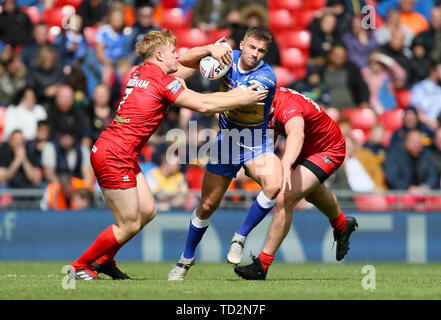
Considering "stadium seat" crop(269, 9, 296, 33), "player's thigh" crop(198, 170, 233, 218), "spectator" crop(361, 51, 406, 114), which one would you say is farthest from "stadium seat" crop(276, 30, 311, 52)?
"player's thigh" crop(198, 170, 233, 218)

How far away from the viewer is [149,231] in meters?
14.6

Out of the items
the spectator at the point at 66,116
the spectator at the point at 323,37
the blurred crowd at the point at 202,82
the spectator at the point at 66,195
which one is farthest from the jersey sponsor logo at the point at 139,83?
the spectator at the point at 323,37

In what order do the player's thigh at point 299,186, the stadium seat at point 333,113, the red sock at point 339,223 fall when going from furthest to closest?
1. the stadium seat at point 333,113
2. the red sock at point 339,223
3. the player's thigh at point 299,186

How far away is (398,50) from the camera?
59.8 feet

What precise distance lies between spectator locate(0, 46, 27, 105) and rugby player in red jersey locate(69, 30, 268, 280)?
28.6 feet

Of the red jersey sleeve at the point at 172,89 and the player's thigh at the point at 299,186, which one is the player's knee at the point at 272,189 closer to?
the player's thigh at the point at 299,186

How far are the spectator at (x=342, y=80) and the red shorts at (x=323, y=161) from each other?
762 centimetres

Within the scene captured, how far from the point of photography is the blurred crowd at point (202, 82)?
50.2 ft

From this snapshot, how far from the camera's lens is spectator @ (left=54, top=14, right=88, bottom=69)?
688 inches

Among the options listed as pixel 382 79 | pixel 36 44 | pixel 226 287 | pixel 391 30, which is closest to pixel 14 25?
pixel 36 44

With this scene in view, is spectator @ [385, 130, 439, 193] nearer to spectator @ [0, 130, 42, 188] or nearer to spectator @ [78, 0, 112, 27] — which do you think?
spectator @ [0, 130, 42, 188]

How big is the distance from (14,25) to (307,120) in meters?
9.99
